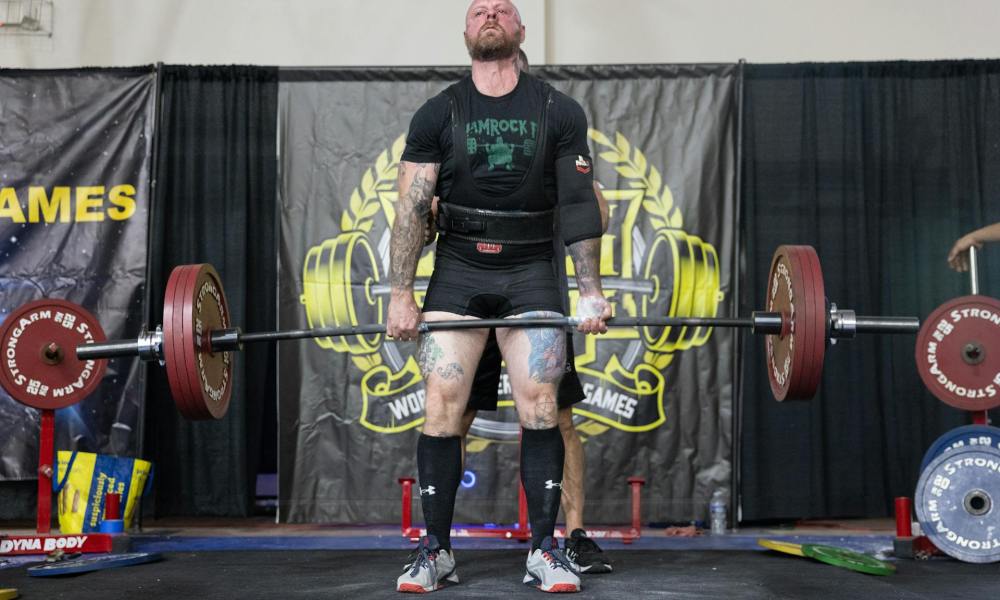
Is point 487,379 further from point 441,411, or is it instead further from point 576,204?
point 576,204

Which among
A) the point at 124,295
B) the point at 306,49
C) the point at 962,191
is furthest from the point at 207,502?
the point at 962,191

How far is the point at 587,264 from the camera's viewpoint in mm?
2945

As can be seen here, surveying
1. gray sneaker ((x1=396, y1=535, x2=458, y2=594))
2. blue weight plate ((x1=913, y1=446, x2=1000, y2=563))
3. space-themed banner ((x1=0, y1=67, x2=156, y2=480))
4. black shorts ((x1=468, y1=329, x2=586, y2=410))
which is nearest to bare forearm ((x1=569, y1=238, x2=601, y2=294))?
black shorts ((x1=468, y1=329, x2=586, y2=410))

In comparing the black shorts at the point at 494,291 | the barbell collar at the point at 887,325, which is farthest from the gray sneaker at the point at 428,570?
the barbell collar at the point at 887,325

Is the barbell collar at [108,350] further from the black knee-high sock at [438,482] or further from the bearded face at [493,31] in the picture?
the bearded face at [493,31]

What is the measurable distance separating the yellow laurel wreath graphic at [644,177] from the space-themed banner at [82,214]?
2.10m

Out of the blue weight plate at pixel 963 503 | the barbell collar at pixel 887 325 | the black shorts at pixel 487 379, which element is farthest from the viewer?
the blue weight plate at pixel 963 503

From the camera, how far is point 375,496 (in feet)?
15.7

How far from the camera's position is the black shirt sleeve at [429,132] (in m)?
2.93

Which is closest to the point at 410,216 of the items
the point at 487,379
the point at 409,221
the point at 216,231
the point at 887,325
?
the point at 409,221

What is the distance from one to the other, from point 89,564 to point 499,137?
73.2 inches

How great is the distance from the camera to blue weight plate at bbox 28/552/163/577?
3.22m

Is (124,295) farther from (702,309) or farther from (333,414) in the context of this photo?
(702,309)

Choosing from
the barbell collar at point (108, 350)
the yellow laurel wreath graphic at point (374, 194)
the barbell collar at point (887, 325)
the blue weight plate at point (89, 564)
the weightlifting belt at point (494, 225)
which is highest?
the yellow laurel wreath graphic at point (374, 194)
